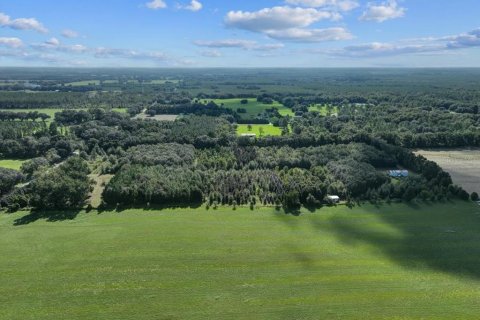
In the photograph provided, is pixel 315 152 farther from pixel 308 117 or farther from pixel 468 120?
pixel 468 120

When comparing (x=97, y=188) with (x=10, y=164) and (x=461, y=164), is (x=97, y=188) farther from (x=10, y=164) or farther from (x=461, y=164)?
(x=461, y=164)

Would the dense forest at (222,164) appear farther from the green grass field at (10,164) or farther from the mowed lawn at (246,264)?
the mowed lawn at (246,264)

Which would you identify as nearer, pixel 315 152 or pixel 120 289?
pixel 120 289

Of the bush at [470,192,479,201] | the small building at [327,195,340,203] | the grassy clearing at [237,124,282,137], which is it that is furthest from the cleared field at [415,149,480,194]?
the grassy clearing at [237,124,282,137]

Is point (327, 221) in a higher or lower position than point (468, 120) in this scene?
lower

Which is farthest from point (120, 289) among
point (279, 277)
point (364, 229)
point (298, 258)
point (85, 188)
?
point (364, 229)

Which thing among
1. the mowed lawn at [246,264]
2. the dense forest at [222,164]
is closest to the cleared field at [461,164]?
the dense forest at [222,164]
